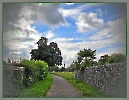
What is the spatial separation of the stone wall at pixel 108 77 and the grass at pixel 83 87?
0.08m

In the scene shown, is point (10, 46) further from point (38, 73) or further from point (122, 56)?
point (122, 56)

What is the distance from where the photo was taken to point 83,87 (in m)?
5.77

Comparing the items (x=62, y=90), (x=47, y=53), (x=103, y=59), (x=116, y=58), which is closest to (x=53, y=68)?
(x=47, y=53)

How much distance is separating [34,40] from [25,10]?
0.65 metres

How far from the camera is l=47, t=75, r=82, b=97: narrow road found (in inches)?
221

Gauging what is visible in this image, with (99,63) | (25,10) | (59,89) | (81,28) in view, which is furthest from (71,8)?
(59,89)

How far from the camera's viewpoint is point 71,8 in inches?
222

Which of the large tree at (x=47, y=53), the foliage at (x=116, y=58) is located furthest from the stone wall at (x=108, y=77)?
the large tree at (x=47, y=53)

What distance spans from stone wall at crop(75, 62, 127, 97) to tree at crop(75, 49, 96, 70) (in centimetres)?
11

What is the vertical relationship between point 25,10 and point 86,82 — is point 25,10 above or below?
above

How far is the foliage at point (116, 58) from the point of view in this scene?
5617mm

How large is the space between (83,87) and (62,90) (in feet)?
1.52

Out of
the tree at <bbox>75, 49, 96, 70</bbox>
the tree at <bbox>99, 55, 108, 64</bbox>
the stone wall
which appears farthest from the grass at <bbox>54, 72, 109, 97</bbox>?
the tree at <bbox>99, 55, 108, 64</bbox>

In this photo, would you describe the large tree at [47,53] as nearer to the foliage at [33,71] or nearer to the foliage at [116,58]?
the foliage at [33,71]
